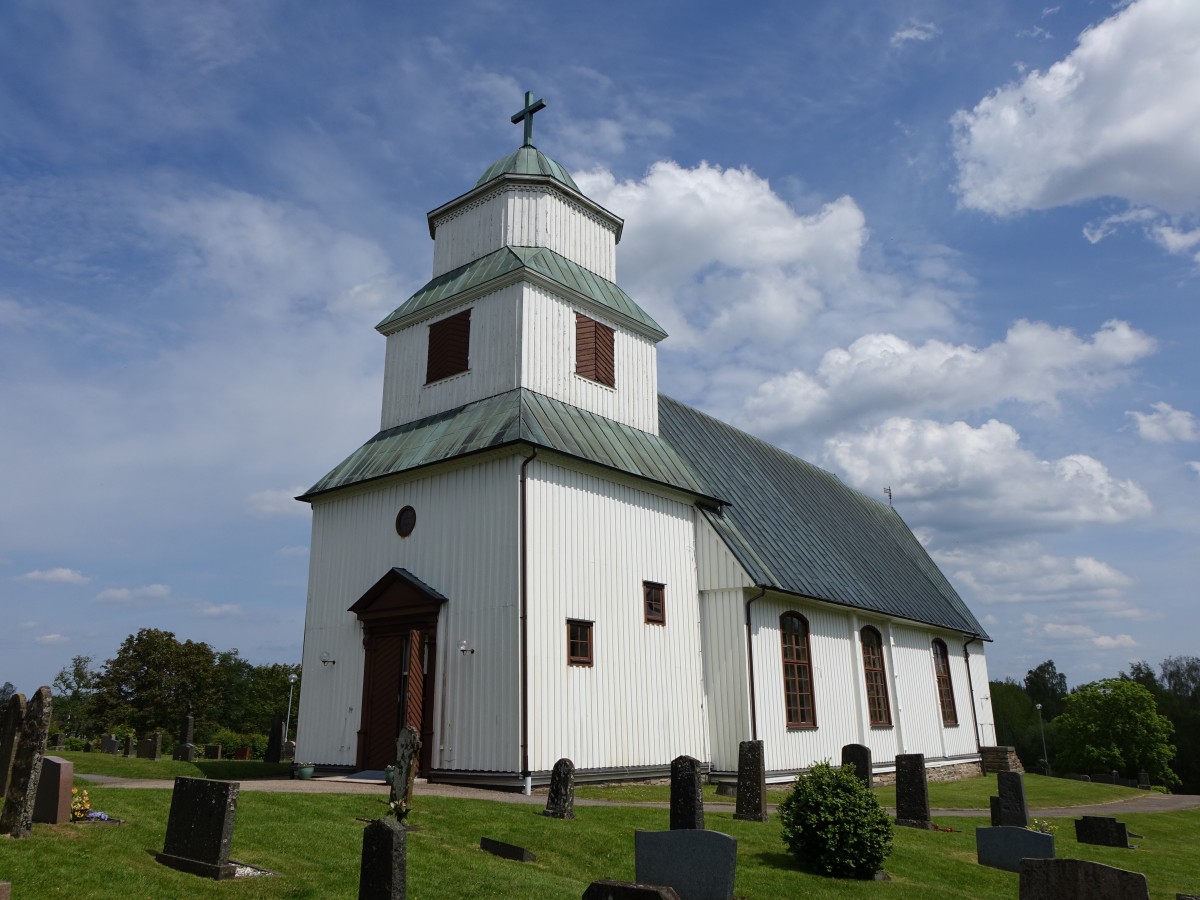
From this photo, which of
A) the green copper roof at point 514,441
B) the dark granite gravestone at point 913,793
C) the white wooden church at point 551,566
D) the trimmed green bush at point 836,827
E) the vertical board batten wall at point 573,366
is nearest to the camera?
the trimmed green bush at point 836,827

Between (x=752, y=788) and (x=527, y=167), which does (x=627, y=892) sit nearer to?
(x=752, y=788)

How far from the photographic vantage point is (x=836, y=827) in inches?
461

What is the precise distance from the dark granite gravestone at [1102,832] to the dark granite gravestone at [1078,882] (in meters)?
11.1

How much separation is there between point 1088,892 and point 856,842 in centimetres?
494

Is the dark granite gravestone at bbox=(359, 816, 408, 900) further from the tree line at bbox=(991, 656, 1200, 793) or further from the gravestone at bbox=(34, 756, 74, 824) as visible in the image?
the tree line at bbox=(991, 656, 1200, 793)

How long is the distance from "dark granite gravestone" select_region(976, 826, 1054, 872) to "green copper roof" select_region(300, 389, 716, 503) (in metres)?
9.61

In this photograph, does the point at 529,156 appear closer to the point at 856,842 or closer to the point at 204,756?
the point at 856,842

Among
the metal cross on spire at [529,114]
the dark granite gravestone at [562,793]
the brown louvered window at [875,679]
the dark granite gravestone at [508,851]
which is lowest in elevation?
the dark granite gravestone at [508,851]

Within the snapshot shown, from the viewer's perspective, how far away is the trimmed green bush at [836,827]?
11.7 metres

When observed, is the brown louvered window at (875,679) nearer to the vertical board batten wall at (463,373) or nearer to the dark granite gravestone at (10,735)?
the vertical board batten wall at (463,373)

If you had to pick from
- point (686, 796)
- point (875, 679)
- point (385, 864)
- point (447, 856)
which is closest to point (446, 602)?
point (686, 796)

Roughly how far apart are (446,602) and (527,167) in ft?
37.6

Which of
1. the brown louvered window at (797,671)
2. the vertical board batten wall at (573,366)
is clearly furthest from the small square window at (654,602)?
the vertical board batten wall at (573,366)

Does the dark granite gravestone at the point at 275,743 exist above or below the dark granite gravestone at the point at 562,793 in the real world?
above
